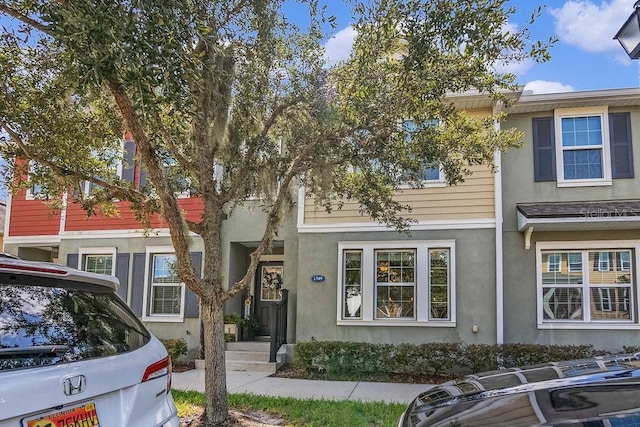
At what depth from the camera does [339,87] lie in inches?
257

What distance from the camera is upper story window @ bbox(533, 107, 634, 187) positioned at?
30.9ft

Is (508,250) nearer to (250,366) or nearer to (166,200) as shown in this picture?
(250,366)

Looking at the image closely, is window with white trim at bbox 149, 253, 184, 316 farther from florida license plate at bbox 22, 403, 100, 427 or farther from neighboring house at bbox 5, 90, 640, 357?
florida license plate at bbox 22, 403, 100, 427

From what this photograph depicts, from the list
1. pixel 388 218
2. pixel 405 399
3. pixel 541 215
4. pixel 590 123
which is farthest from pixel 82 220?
pixel 590 123

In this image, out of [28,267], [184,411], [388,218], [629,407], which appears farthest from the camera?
[388,218]

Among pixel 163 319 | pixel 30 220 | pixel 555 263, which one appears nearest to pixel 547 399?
pixel 555 263

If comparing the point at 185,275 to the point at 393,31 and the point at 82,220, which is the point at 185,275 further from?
the point at 82,220

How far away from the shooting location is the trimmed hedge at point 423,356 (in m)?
8.68

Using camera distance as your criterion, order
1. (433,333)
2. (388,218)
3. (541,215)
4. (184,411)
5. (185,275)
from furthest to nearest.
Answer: (433,333)
(541,215)
(388,218)
(184,411)
(185,275)

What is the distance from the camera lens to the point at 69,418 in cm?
227

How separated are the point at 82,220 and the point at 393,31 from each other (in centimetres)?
938

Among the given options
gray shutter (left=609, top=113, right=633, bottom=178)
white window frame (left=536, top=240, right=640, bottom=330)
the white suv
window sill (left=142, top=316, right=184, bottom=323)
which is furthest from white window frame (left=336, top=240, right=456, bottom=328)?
the white suv

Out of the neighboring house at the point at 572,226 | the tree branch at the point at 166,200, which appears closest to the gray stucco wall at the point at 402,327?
the neighboring house at the point at 572,226

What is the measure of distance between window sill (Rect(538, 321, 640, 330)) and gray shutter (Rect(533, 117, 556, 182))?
2.78 m
